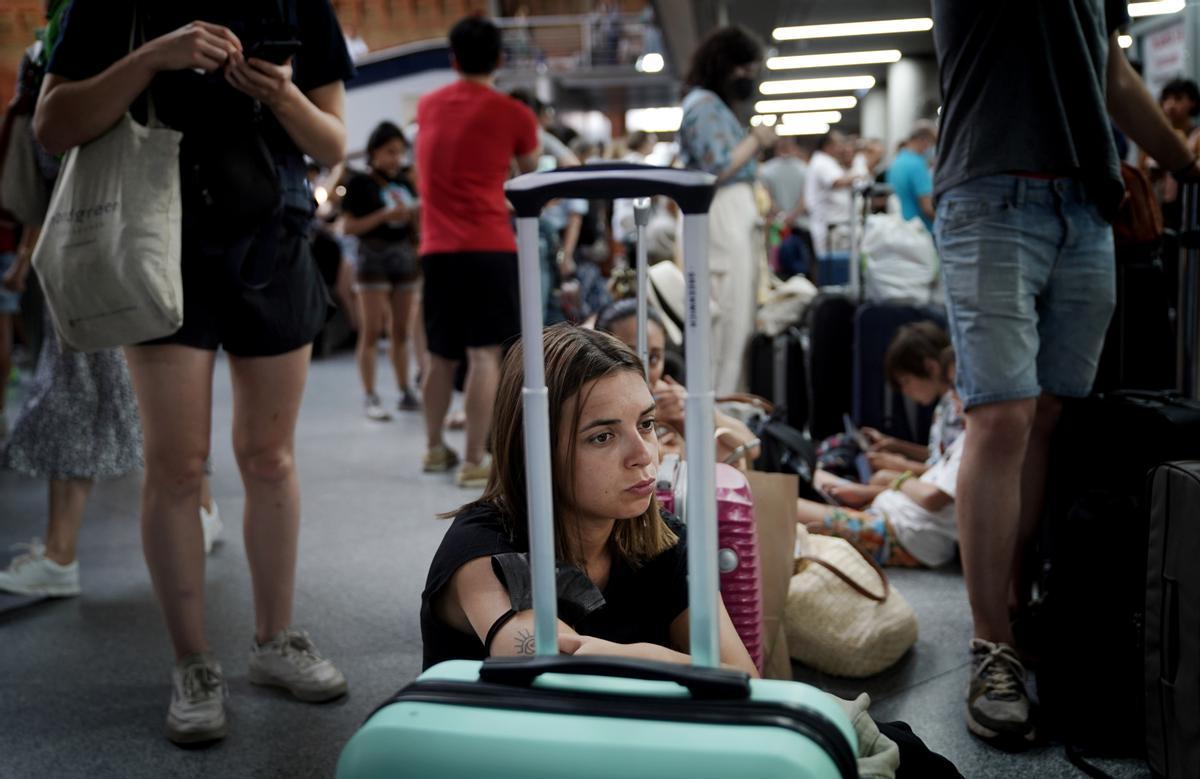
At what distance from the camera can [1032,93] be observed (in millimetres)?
1965

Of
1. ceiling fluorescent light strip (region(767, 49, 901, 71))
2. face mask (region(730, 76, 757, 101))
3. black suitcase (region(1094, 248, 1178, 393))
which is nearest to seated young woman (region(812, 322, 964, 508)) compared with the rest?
black suitcase (region(1094, 248, 1178, 393))

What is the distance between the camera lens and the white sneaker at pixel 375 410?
6047 millimetres

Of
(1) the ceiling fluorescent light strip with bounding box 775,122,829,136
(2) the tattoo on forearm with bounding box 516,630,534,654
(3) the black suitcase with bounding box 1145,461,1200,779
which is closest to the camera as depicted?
(2) the tattoo on forearm with bounding box 516,630,534,654

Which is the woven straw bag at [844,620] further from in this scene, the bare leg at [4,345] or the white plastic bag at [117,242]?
the bare leg at [4,345]

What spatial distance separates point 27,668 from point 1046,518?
7.84 ft

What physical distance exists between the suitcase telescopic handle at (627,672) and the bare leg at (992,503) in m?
1.22

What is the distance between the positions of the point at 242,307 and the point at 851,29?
45.4ft

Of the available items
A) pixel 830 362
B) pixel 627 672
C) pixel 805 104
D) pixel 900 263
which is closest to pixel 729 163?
pixel 900 263

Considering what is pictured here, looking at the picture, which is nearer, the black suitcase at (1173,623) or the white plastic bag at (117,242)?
the black suitcase at (1173,623)

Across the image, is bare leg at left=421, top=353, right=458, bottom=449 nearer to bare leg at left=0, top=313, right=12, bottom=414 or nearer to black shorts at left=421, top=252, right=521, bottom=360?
black shorts at left=421, top=252, right=521, bottom=360

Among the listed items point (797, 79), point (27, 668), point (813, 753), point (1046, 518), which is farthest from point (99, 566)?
point (797, 79)

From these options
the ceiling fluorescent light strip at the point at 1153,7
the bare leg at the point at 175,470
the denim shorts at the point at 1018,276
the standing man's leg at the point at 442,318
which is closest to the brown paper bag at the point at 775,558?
the denim shorts at the point at 1018,276

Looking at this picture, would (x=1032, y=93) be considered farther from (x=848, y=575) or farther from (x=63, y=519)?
(x=63, y=519)

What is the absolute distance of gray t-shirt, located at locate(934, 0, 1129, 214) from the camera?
1962 mm
